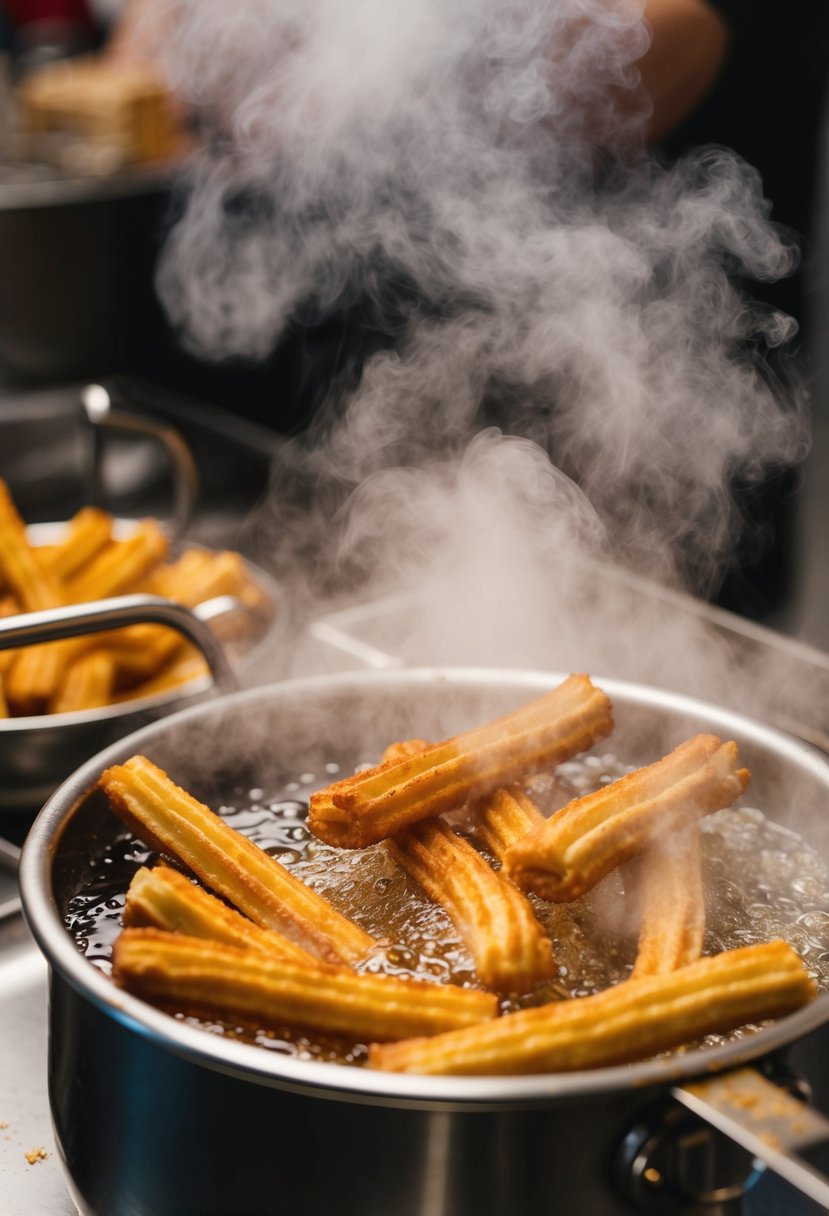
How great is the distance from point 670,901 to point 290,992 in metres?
0.26

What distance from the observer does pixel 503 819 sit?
2.96 feet

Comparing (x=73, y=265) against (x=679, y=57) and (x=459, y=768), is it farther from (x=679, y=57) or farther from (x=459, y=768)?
(x=459, y=768)

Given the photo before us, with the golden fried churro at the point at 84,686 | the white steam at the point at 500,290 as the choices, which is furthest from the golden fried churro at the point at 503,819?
the golden fried churro at the point at 84,686

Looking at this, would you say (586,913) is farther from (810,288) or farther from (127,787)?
(810,288)

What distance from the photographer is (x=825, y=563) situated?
349 centimetres

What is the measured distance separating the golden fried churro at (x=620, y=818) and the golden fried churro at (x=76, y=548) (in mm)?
962

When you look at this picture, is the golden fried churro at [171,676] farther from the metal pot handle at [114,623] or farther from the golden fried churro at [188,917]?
the golden fried churro at [188,917]

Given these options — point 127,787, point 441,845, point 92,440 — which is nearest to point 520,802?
point 441,845

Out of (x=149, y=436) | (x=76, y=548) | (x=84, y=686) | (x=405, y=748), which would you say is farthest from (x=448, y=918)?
(x=149, y=436)

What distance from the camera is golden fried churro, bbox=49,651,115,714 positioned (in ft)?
4.58

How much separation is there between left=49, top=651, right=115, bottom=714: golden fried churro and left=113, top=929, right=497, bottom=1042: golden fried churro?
71 centimetres

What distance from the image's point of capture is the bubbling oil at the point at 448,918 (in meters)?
0.78

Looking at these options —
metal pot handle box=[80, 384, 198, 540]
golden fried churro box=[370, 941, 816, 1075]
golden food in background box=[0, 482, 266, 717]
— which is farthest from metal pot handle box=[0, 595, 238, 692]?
metal pot handle box=[80, 384, 198, 540]

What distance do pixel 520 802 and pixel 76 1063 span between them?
0.36m
